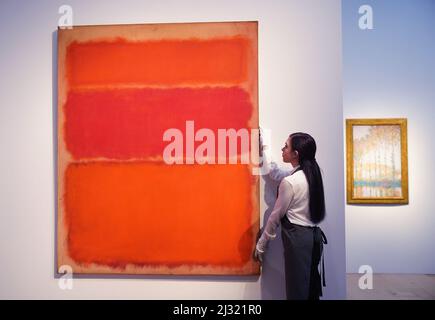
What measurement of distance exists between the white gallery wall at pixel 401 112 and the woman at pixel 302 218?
2138 millimetres

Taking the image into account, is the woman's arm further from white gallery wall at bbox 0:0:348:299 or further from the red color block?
the red color block

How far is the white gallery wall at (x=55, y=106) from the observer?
2.06 metres

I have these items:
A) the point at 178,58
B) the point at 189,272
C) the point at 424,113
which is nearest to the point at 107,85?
the point at 178,58

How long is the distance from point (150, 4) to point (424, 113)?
3.39m

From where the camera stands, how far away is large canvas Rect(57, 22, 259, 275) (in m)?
2.06

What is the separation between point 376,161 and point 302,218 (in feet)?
7.77

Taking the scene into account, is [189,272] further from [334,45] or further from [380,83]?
[380,83]

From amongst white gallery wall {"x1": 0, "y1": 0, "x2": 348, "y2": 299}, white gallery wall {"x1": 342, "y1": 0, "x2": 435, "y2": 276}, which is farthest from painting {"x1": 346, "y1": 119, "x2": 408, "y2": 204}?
white gallery wall {"x1": 0, "y1": 0, "x2": 348, "y2": 299}

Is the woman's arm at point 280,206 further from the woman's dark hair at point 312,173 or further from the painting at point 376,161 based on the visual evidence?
the painting at point 376,161

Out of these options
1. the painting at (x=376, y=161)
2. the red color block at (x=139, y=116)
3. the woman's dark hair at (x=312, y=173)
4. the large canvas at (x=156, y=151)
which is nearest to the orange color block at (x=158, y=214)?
Result: the large canvas at (x=156, y=151)

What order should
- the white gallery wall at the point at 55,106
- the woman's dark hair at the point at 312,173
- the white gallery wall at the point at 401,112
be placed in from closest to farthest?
the woman's dark hair at the point at 312,173 → the white gallery wall at the point at 55,106 → the white gallery wall at the point at 401,112

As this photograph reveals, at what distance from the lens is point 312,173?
1.75m

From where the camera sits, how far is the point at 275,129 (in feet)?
6.81

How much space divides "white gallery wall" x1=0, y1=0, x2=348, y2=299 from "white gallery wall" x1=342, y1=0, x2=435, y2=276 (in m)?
1.84
